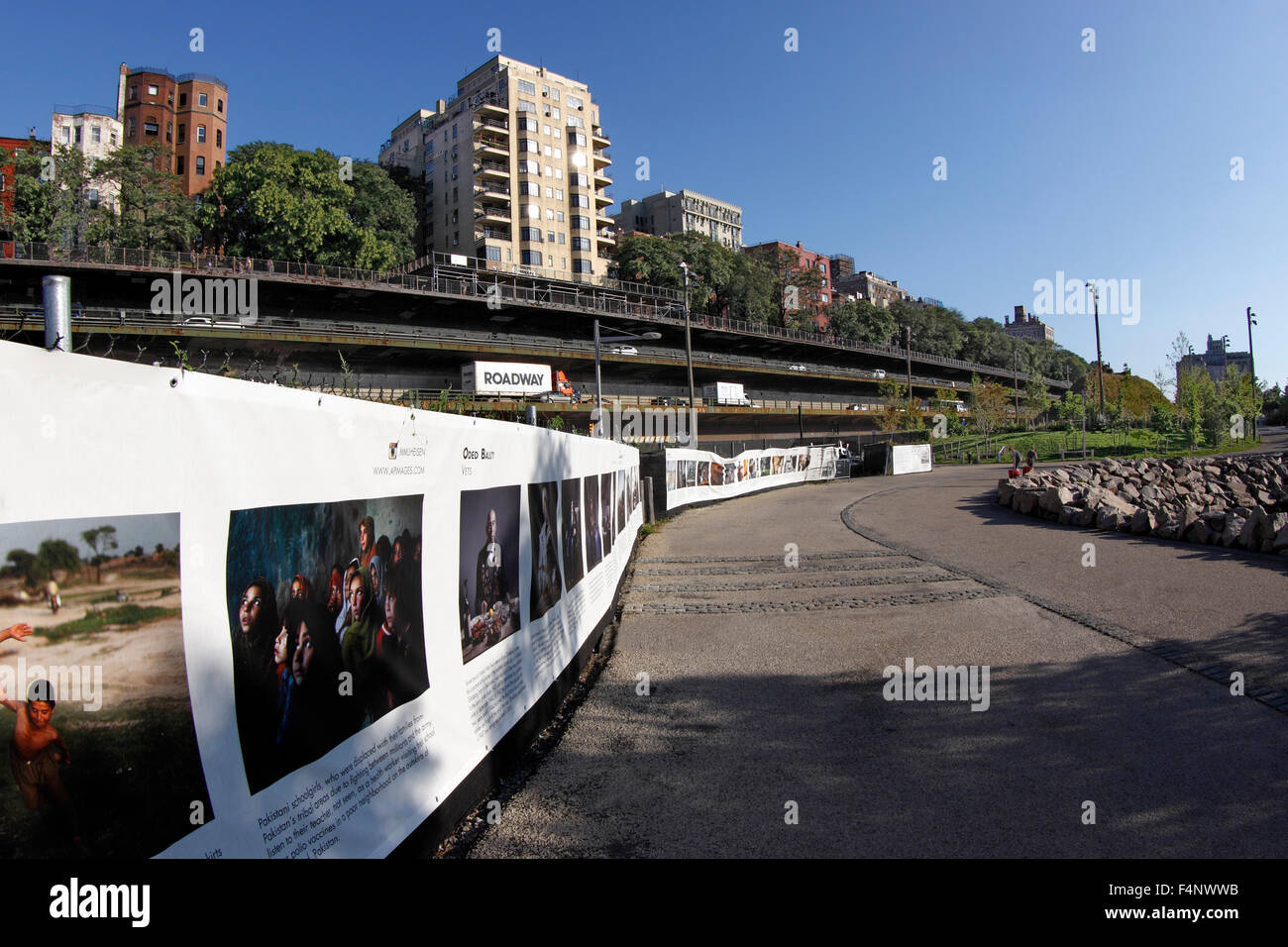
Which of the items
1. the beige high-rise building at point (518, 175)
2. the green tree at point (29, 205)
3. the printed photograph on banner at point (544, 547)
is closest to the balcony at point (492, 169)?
the beige high-rise building at point (518, 175)

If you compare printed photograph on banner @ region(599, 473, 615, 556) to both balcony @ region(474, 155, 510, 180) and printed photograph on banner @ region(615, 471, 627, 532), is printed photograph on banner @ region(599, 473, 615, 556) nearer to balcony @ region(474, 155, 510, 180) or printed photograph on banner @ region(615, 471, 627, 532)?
printed photograph on banner @ region(615, 471, 627, 532)

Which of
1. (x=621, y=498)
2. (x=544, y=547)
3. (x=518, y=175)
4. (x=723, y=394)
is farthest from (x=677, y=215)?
(x=544, y=547)

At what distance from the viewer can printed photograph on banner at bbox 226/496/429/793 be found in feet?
8.86

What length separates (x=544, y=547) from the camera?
256 inches

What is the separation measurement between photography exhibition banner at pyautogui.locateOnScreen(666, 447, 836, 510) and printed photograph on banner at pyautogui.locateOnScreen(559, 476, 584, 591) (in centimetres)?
1703

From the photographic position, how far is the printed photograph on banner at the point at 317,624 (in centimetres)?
270

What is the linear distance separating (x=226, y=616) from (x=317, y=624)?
0.54m

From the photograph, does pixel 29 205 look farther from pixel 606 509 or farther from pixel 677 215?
pixel 677 215

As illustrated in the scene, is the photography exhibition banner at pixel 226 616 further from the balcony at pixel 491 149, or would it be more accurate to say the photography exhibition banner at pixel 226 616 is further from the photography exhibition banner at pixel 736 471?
the balcony at pixel 491 149

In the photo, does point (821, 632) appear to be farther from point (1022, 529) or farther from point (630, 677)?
point (1022, 529)

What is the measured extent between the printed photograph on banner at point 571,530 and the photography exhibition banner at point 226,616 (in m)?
2.61
